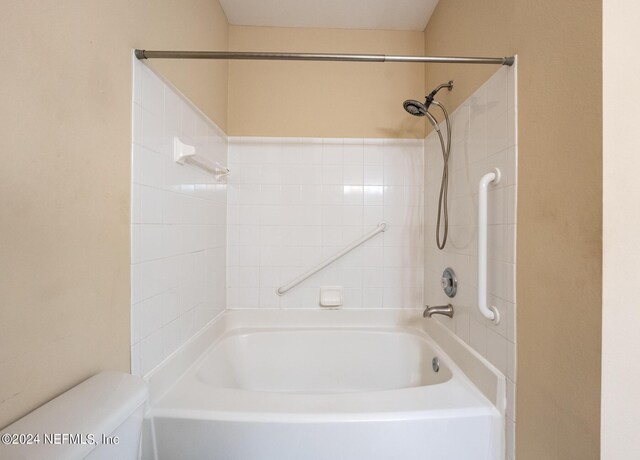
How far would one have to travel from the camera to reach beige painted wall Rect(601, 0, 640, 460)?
1.82 ft

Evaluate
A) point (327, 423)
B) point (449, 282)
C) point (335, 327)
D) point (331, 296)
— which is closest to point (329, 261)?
point (331, 296)

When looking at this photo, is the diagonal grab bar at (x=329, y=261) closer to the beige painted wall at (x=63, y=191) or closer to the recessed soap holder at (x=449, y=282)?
the recessed soap holder at (x=449, y=282)

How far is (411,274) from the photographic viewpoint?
5.39ft

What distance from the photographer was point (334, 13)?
5.07 ft

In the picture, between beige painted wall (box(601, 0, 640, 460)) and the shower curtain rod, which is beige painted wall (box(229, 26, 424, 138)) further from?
beige painted wall (box(601, 0, 640, 460))

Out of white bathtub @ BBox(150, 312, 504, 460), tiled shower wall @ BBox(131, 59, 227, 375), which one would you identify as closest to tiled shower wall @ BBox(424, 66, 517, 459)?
white bathtub @ BBox(150, 312, 504, 460)

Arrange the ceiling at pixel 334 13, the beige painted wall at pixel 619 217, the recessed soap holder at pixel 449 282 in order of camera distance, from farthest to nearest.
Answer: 1. the ceiling at pixel 334 13
2. the recessed soap holder at pixel 449 282
3. the beige painted wall at pixel 619 217

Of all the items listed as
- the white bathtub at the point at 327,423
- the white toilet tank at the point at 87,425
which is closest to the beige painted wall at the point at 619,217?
the white bathtub at the point at 327,423

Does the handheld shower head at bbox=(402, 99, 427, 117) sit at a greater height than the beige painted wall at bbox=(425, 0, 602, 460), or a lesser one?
greater

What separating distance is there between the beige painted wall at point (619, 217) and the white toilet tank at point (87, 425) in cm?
104

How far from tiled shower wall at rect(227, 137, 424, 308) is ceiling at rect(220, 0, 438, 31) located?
0.72 meters

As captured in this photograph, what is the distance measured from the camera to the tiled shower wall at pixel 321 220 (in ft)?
5.38

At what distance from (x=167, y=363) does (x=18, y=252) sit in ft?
2.11

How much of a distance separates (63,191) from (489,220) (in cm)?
128
